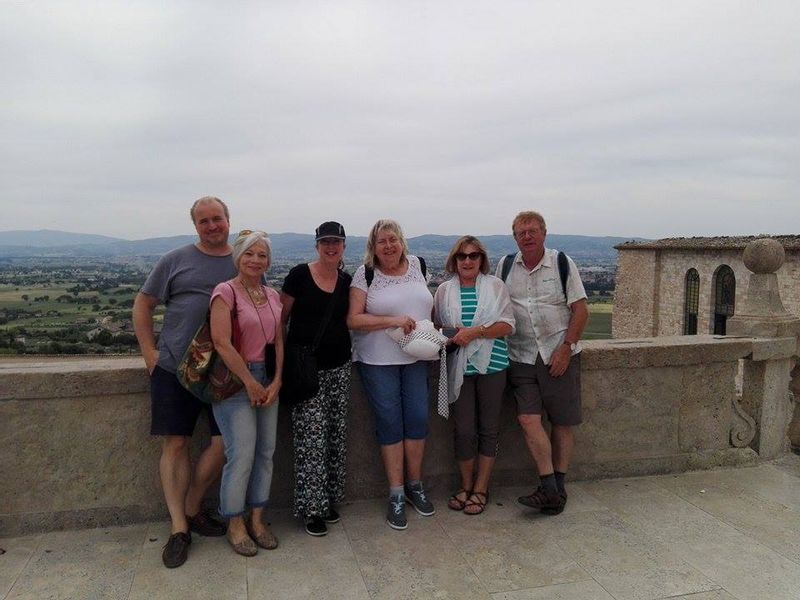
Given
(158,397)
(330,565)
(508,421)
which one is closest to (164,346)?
(158,397)

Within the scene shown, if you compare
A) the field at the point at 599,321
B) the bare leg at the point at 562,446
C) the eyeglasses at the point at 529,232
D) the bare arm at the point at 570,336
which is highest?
the eyeglasses at the point at 529,232

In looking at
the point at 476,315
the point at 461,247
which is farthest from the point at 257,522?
the point at 461,247

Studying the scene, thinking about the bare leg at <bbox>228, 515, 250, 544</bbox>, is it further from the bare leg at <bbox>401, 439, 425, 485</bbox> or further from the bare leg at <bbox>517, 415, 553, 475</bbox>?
the bare leg at <bbox>517, 415, 553, 475</bbox>

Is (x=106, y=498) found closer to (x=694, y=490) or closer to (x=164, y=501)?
(x=164, y=501)

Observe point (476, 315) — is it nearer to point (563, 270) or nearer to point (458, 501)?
point (563, 270)

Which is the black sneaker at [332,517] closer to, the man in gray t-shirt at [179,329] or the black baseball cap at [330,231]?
the man in gray t-shirt at [179,329]

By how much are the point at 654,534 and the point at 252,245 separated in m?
2.78

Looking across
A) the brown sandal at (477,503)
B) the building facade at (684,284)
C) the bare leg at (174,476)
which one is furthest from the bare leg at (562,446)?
the building facade at (684,284)

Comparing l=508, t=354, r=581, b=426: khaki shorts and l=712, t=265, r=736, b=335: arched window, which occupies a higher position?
l=508, t=354, r=581, b=426: khaki shorts

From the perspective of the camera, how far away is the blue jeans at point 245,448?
3.07 m

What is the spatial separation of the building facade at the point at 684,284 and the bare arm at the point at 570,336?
28.2 meters

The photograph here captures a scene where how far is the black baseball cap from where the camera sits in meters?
3.25

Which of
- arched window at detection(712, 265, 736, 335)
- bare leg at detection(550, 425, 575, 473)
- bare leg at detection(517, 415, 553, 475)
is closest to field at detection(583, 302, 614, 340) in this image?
arched window at detection(712, 265, 736, 335)

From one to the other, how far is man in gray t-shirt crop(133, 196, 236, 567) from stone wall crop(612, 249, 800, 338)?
31.0 metres
